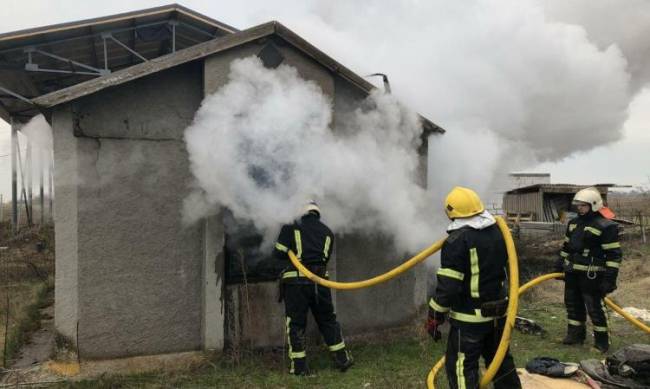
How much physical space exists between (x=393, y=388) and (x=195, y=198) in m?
3.24

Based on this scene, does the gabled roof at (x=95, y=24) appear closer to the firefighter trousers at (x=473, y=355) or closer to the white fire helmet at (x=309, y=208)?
the white fire helmet at (x=309, y=208)

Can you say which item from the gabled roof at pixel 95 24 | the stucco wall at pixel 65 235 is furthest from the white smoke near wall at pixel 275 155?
the gabled roof at pixel 95 24

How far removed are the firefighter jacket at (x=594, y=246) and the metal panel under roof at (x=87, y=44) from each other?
26.8 feet

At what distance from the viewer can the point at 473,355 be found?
368 centimetres

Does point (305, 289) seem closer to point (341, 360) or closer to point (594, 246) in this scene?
point (341, 360)

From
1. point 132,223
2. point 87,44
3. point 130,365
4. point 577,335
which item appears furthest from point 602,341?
point 87,44

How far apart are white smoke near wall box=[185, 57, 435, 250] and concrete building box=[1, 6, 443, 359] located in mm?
244

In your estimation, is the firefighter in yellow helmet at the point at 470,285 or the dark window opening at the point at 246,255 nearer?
the firefighter in yellow helmet at the point at 470,285

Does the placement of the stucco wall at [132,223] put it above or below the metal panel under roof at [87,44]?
below

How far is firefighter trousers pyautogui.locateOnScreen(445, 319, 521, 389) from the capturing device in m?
3.67

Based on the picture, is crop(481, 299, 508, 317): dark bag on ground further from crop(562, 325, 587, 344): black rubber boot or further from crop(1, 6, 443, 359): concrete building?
crop(562, 325, 587, 344): black rubber boot

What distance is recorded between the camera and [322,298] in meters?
5.21

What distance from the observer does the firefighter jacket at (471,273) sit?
3617mm

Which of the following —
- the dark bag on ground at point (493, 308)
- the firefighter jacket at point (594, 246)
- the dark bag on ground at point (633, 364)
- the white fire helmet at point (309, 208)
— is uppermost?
the white fire helmet at point (309, 208)
